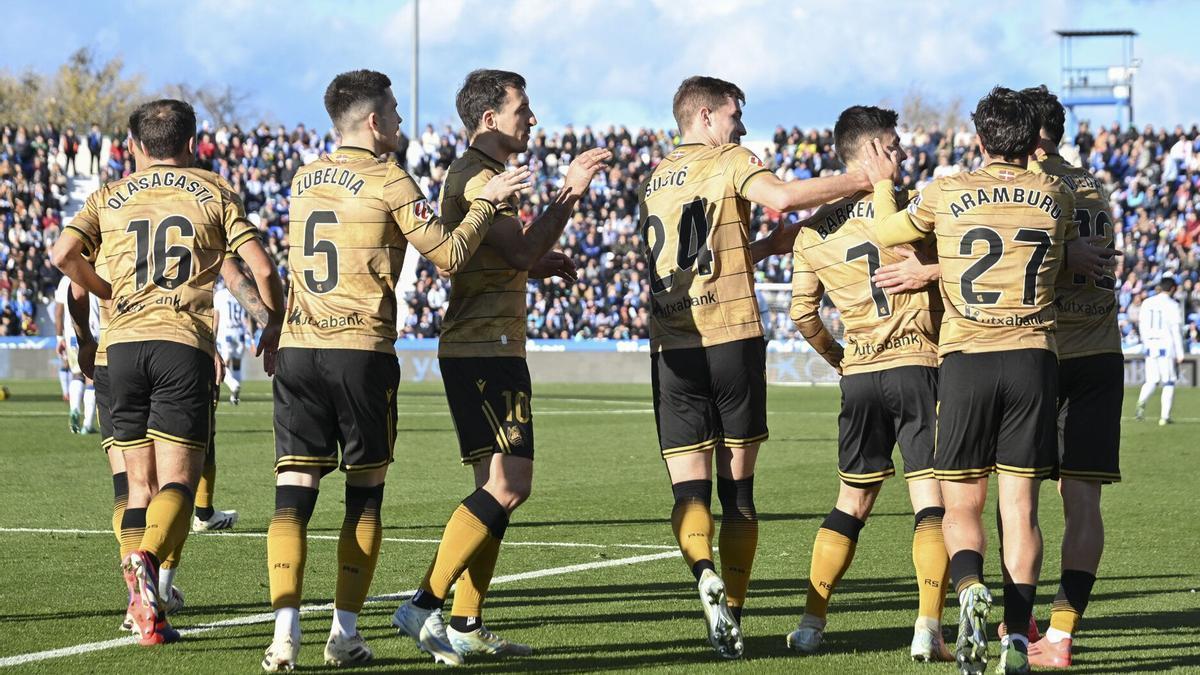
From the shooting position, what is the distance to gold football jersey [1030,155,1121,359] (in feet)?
21.2

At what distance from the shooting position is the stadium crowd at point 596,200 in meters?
38.3

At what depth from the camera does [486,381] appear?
645 centimetres

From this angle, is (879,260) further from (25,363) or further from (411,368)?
(25,363)

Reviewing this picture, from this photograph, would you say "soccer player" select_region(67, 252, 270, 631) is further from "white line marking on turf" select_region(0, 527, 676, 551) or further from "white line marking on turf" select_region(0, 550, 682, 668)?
"white line marking on turf" select_region(0, 527, 676, 551)

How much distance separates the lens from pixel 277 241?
41562mm

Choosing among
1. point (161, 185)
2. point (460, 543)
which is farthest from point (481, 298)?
point (161, 185)

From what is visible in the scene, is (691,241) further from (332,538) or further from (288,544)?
(332,538)

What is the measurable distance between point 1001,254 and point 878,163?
25.9 inches

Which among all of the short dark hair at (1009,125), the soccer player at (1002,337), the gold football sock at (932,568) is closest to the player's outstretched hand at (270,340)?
the soccer player at (1002,337)

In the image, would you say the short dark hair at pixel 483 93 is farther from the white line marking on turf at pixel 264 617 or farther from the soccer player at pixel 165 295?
the white line marking on turf at pixel 264 617

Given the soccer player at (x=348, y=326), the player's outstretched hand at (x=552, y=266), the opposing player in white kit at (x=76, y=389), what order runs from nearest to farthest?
the soccer player at (x=348, y=326) → the player's outstretched hand at (x=552, y=266) → the opposing player in white kit at (x=76, y=389)

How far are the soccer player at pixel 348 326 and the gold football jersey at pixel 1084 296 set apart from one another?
7.64ft

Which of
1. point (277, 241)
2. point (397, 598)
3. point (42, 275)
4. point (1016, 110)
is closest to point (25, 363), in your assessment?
point (42, 275)

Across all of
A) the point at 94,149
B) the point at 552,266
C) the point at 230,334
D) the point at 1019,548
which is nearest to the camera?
the point at 1019,548
